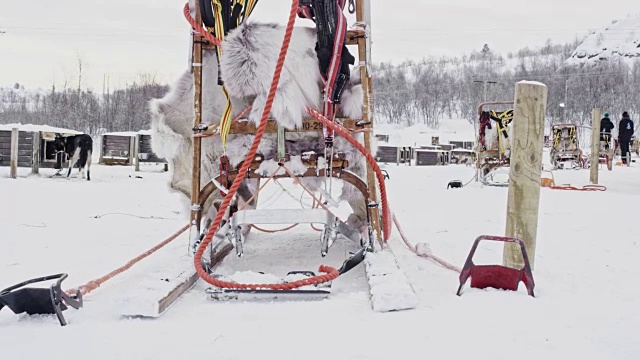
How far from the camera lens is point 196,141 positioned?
271cm

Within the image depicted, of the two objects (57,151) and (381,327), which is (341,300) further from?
(57,151)

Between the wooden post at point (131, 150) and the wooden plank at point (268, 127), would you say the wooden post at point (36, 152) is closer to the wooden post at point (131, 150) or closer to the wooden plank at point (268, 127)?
the wooden post at point (131, 150)

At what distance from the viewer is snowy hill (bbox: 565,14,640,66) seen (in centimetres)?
5547

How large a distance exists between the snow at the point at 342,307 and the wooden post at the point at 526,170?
7.5 inches

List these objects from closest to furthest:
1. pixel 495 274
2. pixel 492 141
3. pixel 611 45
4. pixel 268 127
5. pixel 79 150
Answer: pixel 495 274 < pixel 268 127 < pixel 492 141 < pixel 79 150 < pixel 611 45

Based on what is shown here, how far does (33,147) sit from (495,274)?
34.5 ft

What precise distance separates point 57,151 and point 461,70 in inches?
2386

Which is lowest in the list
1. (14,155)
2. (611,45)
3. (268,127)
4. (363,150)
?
(14,155)

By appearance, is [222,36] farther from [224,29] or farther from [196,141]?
[196,141]

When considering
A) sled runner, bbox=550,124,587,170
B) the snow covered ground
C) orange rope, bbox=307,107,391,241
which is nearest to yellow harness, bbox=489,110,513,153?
the snow covered ground

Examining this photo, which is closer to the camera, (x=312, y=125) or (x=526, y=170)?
(x=526, y=170)

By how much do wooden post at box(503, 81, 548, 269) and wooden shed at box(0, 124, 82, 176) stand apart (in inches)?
400

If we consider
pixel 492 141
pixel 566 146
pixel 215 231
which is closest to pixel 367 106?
pixel 215 231

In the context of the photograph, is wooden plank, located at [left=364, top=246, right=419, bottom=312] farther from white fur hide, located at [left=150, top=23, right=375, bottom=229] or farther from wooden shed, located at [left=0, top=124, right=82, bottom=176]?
wooden shed, located at [left=0, top=124, right=82, bottom=176]
